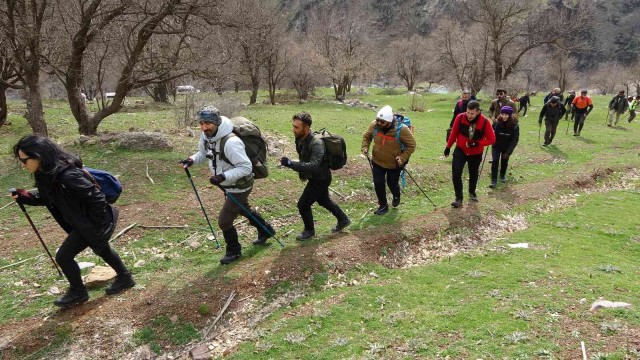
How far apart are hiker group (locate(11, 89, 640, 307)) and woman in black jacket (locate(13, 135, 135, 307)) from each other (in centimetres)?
1

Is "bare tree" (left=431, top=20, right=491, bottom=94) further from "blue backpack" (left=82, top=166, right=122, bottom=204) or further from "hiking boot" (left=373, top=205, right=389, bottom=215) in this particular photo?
"blue backpack" (left=82, top=166, right=122, bottom=204)

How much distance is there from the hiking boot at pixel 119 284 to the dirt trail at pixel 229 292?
0.13 meters

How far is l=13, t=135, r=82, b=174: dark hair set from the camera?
5.22 meters

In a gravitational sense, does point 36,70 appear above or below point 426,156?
above

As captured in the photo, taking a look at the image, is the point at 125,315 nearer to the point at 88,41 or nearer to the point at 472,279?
the point at 472,279

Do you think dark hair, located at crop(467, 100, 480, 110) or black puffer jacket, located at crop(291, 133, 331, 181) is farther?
dark hair, located at crop(467, 100, 480, 110)

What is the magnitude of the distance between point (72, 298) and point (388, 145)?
6.55 m

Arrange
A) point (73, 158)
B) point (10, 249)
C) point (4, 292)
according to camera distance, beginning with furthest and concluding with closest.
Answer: point (10, 249), point (4, 292), point (73, 158)

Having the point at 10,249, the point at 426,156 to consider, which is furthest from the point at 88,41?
the point at 426,156

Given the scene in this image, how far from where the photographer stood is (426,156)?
16.8m

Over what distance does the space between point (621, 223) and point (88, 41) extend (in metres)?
17.2

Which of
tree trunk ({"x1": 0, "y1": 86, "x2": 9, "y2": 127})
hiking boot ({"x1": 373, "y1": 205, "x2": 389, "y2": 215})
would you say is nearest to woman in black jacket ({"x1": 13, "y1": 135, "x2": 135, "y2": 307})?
hiking boot ({"x1": 373, "y1": 205, "x2": 389, "y2": 215})

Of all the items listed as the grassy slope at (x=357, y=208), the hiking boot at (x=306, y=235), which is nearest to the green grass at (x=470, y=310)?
the grassy slope at (x=357, y=208)

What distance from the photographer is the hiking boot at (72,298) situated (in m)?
6.31
